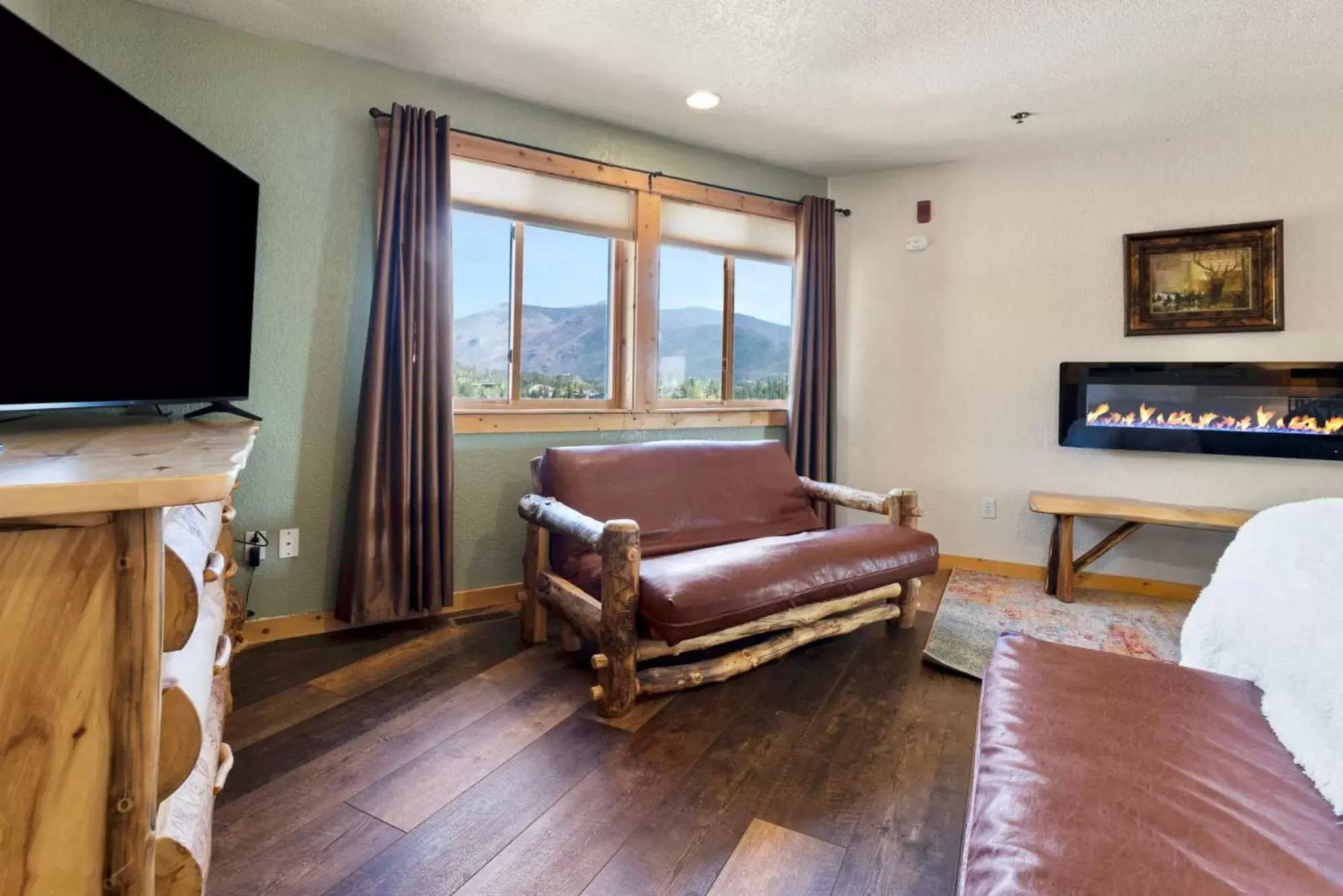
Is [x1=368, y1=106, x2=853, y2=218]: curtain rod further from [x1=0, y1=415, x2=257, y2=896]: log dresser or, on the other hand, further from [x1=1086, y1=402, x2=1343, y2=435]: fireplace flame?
[x1=0, y1=415, x2=257, y2=896]: log dresser

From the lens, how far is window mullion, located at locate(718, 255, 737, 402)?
3.89 m

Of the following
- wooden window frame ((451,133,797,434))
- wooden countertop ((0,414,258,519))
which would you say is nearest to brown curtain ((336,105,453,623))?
wooden window frame ((451,133,797,434))

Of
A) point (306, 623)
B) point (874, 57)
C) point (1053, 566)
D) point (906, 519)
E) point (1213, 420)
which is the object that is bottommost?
point (306, 623)

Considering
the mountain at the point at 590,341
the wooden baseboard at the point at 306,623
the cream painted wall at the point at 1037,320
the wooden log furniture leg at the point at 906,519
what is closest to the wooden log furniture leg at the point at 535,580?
the wooden baseboard at the point at 306,623

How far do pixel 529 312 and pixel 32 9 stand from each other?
76.4 inches

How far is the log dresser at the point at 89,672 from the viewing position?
2.53 feet

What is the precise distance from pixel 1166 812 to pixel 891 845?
706mm

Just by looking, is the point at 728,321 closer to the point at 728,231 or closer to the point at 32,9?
the point at 728,231

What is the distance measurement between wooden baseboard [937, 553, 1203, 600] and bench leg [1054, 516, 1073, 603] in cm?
31

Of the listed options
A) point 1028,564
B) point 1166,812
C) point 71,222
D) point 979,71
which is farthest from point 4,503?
point 1028,564

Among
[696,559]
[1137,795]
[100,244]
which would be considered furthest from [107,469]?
[696,559]

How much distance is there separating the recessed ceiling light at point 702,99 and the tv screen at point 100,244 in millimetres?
1961

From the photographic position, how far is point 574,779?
1728mm

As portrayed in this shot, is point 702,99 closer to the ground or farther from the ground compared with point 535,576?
farther from the ground
